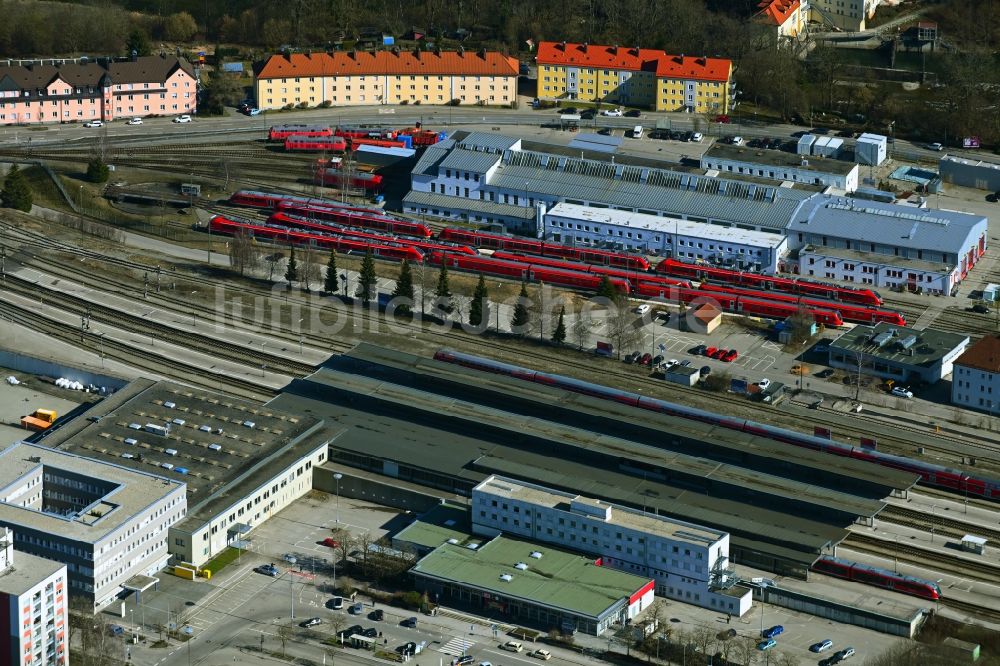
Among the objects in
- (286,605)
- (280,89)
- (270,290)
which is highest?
(280,89)

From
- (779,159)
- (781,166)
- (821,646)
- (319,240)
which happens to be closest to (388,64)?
(319,240)

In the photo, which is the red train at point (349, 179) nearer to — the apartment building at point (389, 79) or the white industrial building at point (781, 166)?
the apartment building at point (389, 79)

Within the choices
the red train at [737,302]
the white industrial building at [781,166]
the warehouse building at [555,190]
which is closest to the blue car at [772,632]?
the red train at [737,302]

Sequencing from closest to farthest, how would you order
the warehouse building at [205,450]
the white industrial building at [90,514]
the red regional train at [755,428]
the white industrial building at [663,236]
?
the white industrial building at [90,514], the warehouse building at [205,450], the red regional train at [755,428], the white industrial building at [663,236]

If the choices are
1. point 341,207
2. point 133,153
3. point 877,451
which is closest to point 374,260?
point 341,207

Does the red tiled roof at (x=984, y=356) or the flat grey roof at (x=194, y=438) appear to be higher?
the red tiled roof at (x=984, y=356)

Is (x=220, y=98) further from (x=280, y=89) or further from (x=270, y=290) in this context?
(x=270, y=290)
